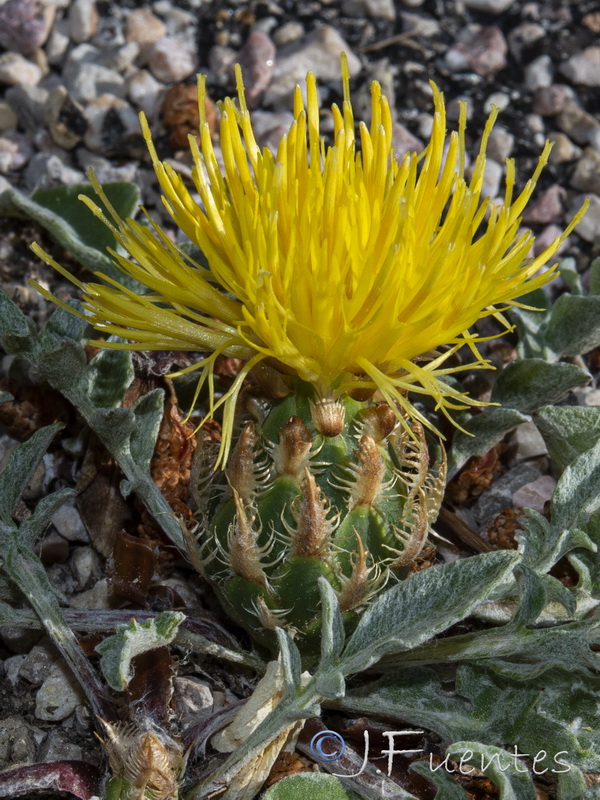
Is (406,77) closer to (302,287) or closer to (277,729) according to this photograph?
(302,287)

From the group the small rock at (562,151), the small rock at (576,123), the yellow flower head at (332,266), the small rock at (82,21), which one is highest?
the yellow flower head at (332,266)

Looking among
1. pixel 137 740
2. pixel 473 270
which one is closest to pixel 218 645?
pixel 137 740

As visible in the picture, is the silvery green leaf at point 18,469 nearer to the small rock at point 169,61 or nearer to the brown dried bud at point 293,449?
the brown dried bud at point 293,449

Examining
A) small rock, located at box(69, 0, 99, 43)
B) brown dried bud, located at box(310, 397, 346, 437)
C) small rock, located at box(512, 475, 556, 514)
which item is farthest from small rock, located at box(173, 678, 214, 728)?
small rock, located at box(69, 0, 99, 43)

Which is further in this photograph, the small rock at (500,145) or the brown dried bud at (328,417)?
the small rock at (500,145)

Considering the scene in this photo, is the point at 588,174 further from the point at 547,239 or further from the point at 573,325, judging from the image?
the point at 573,325

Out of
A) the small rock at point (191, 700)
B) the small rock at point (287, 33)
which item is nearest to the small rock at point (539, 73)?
the small rock at point (287, 33)
